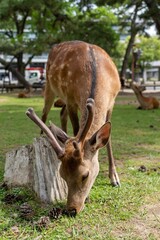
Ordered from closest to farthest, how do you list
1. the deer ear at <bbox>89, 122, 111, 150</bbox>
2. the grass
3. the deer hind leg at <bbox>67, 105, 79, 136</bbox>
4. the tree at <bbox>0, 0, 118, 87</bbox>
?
1. the grass
2. the deer ear at <bbox>89, 122, 111, 150</bbox>
3. the deer hind leg at <bbox>67, 105, 79, 136</bbox>
4. the tree at <bbox>0, 0, 118, 87</bbox>

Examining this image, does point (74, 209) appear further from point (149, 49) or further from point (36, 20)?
point (149, 49)

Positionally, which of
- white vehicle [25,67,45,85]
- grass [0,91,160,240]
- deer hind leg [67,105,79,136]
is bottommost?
white vehicle [25,67,45,85]

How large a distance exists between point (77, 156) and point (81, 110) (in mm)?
891

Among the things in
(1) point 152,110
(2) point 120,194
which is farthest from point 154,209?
(1) point 152,110

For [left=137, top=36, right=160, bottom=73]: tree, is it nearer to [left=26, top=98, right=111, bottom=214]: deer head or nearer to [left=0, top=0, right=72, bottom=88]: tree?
[left=0, top=0, right=72, bottom=88]: tree

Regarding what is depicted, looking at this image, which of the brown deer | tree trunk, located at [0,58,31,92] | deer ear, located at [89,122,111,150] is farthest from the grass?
tree trunk, located at [0,58,31,92]

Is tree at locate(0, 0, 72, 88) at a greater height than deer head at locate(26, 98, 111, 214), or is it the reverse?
tree at locate(0, 0, 72, 88)

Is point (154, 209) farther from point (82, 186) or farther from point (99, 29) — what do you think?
point (99, 29)

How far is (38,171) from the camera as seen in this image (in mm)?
3363

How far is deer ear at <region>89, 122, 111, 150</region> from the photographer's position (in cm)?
289

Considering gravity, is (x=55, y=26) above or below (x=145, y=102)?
above

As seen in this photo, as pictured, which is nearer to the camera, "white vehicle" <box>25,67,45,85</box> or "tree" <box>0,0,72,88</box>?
"tree" <box>0,0,72,88</box>

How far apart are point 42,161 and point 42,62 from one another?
2268 inches

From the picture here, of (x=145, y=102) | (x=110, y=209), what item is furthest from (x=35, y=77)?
(x=110, y=209)
